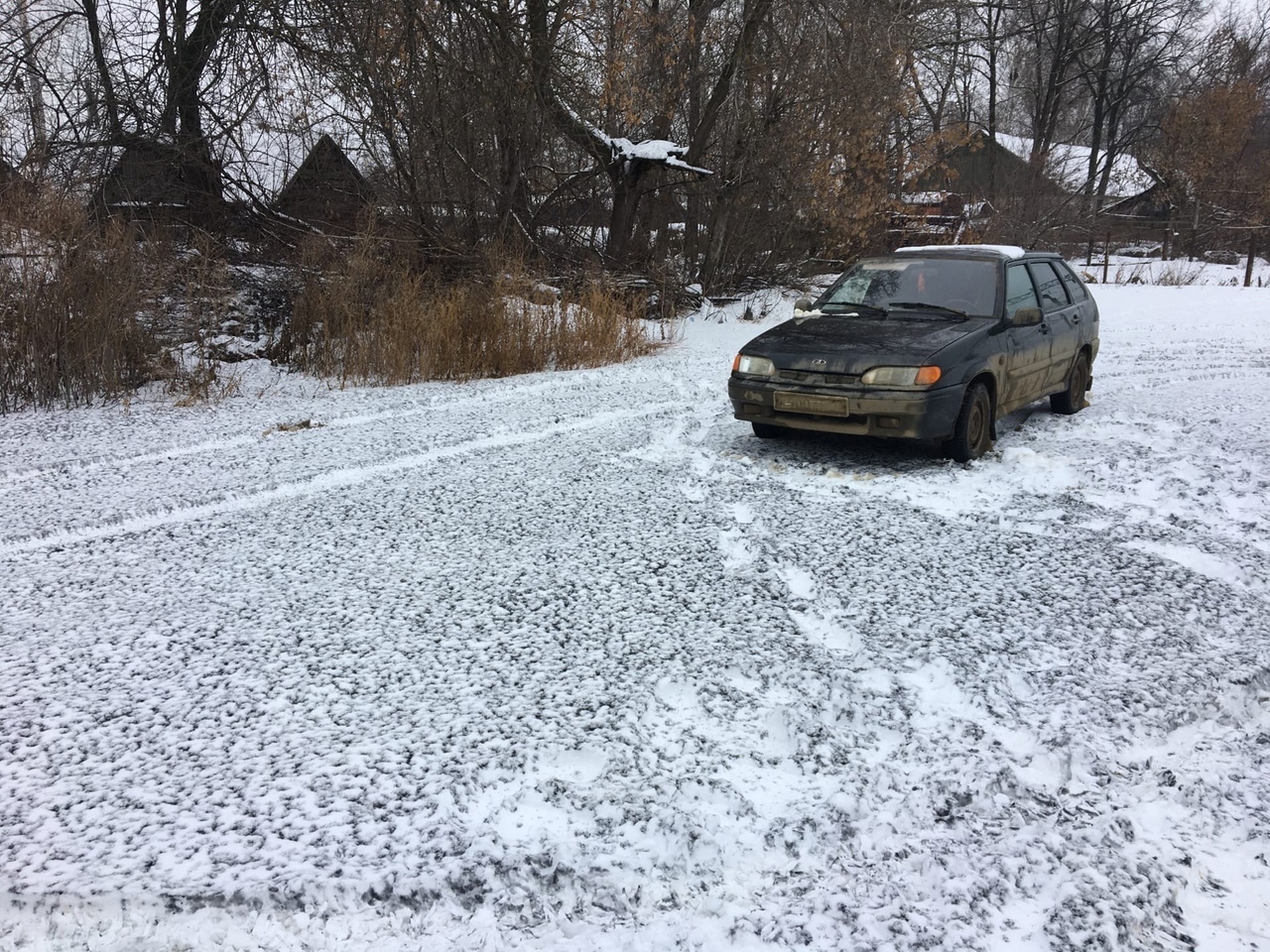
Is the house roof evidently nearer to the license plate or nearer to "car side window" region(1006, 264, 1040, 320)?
"car side window" region(1006, 264, 1040, 320)

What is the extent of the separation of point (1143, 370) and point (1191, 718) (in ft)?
29.0

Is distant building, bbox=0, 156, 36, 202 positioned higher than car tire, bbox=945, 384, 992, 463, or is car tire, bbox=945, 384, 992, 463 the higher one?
distant building, bbox=0, 156, 36, 202

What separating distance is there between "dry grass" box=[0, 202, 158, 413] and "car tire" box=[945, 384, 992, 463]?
26.1ft

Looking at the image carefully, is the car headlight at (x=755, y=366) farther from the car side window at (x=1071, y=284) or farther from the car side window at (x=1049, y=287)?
the car side window at (x=1071, y=284)

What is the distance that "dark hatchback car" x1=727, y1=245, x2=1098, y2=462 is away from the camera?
5.96m

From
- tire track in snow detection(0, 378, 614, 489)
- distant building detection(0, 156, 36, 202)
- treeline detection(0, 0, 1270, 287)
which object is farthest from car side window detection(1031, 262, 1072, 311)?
distant building detection(0, 156, 36, 202)

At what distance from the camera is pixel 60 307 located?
27.2 ft

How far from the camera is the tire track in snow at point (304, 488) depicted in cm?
491

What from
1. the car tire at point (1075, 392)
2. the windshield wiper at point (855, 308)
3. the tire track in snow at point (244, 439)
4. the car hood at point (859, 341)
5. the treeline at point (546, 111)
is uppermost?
the treeline at point (546, 111)

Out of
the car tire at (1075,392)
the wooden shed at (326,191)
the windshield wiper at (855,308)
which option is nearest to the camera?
the windshield wiper at (855,308)

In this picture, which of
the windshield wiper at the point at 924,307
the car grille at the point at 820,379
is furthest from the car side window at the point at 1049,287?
the car grille at the point at 820,379

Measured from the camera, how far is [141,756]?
112 inches

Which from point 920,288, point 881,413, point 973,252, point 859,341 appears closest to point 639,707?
point 881,413

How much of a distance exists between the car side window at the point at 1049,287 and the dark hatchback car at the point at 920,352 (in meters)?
0.02
